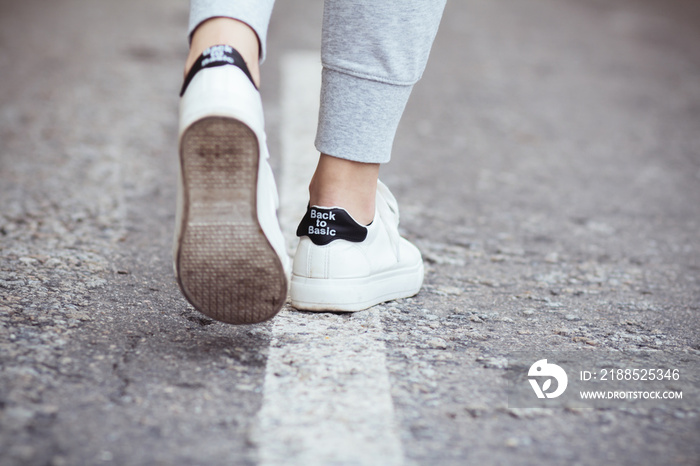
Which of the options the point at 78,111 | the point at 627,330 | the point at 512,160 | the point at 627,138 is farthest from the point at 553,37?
the point at 627,330

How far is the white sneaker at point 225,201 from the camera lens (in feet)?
3.45

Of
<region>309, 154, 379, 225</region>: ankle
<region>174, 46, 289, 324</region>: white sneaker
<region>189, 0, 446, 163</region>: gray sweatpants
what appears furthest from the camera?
<region>309, 154, 379, 225</region>: ankle

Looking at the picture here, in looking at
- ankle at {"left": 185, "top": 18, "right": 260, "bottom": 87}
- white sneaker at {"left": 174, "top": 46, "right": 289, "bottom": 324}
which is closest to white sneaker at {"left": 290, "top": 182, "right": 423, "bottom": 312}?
white sneaker at {"left": 174, "top": 46, "right": 289, "bottom": 324}

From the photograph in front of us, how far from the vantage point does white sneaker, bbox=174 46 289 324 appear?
1.05 meters

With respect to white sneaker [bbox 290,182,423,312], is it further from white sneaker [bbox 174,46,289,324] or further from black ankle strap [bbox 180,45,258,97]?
black ankle strap [bbox 180,45,258,97]

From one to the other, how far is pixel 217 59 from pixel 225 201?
9.5 inches

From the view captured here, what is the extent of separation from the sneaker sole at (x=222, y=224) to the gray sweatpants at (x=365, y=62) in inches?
9.6

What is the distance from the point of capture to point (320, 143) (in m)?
1.34

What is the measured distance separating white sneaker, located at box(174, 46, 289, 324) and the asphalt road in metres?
0.14

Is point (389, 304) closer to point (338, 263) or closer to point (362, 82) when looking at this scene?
point (338, 263)

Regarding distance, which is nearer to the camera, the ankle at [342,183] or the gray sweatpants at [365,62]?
the gray sweatpants at [365,62]

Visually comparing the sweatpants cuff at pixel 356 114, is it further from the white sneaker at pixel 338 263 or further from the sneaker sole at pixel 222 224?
the sneaker sole at pixel 222 224

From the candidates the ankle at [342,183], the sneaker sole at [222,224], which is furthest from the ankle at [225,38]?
the ankle at [342,183]

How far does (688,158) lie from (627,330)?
1973mm
